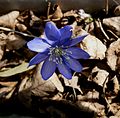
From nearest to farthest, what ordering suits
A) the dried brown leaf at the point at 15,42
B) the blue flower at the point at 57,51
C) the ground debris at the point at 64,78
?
1. the blue flower at the point at 57,51
2. the ground debris at the point at 64,78
3. the dried brown leaf at the point at 15,42

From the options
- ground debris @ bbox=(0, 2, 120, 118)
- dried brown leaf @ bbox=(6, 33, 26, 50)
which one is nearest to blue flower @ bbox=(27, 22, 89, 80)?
ground debris @ bbox=(0, 2, 120, 118)

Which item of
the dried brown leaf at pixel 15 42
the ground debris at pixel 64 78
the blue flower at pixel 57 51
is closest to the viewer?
the blue flower at pixel 57 51

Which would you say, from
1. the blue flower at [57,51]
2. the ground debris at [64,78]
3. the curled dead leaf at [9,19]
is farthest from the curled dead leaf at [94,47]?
the curled dead leaf at [9,19]

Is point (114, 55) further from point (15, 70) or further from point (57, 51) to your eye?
point (15, 70)

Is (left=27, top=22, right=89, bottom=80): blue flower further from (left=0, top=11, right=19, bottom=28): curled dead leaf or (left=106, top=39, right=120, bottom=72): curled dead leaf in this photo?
(left=0, top=11, right=19, bottom=28): curled dead leaf

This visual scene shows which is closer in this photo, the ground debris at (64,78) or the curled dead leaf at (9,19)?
the ground debris at (64,78)

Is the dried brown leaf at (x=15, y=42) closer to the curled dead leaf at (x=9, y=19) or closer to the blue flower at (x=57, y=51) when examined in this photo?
the curled dead leaf at (x=9, y=19)

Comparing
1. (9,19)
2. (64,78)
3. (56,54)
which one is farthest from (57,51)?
(9,19)
